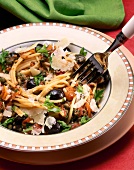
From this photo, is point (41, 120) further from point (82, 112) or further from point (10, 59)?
point (10, 59)

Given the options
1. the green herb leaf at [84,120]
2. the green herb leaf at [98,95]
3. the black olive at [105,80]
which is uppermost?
the black olive at [105,80]

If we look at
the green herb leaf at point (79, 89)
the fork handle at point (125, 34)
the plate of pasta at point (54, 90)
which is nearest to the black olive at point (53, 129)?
the plate of pasta at point (54, 90)

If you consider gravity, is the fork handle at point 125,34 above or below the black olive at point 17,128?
Result: above

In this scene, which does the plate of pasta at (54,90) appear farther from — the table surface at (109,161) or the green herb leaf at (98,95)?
the table surface at (109,161)

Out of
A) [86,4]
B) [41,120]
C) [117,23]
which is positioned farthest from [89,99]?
[86,4]

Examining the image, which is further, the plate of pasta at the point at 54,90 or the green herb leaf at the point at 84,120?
the green herb leaf at the point at 84,120

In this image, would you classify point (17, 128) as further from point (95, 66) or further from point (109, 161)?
point (95, 66)
